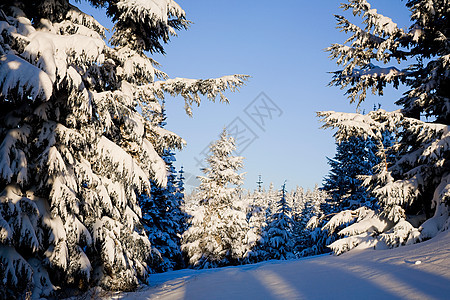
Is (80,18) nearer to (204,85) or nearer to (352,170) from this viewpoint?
(204,85)

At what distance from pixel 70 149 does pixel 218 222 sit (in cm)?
1310

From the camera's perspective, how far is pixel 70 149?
6.75m

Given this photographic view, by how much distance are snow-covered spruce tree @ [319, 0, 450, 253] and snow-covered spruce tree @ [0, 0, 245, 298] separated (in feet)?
18.3

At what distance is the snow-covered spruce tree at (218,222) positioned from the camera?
1803 cm

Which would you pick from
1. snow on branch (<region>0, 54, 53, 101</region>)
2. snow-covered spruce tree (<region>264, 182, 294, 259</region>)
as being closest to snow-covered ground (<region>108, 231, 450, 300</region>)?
snow on branch (<region>0, 54, 53, 101</region>)

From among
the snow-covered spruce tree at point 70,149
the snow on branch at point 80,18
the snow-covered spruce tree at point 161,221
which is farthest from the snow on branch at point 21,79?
the snow-covered spruce tree at point 161,221

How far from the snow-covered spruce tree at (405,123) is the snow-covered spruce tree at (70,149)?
220 inches

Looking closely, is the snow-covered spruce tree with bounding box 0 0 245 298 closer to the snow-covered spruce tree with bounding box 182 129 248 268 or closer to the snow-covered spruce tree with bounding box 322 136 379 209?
the snow-covered spruce tree with bounding box 182 129 248 268

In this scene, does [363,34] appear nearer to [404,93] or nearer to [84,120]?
Result: [404,93]

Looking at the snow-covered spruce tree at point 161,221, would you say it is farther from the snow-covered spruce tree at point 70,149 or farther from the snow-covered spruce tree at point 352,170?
the snow-covered spruce tree at point 352,170

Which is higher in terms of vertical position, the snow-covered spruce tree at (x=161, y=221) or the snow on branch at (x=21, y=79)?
the snow on branch at (x=21, y=79)

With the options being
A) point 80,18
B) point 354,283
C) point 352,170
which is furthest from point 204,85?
point 352,170

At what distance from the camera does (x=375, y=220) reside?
969 centimetres

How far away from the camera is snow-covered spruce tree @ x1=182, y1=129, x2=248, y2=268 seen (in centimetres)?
1803
